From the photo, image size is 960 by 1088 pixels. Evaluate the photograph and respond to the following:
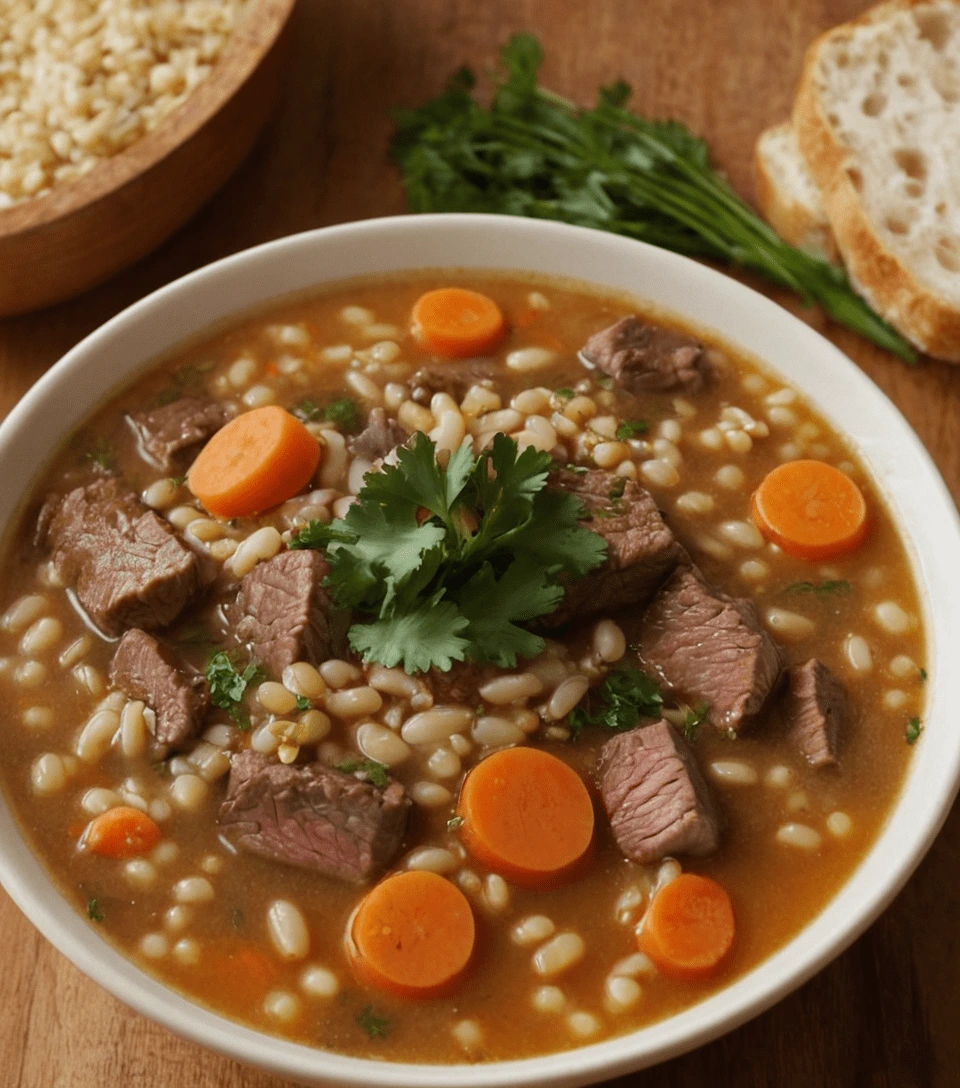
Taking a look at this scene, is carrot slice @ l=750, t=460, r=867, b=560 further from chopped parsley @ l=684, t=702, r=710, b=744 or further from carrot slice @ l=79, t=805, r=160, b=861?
carrot slice @ l=79, t=805, r=160, b=861

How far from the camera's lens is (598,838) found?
323 cm

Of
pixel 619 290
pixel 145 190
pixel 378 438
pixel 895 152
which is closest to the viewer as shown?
pixel 378 438

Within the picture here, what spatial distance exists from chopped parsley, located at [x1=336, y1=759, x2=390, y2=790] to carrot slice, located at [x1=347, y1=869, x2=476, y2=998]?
0.24 meters

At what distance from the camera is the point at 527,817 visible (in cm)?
316

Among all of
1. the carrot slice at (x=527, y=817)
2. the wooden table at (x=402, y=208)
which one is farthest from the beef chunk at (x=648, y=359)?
the carrot slice at (x=527, y=817)

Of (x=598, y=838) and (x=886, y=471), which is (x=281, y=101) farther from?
(x=598, y=838)

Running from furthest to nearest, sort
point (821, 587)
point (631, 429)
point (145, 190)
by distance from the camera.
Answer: point (145, 190) → point (631, 429) → point (821, 587)

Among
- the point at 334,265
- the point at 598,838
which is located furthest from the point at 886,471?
the point at 334,265

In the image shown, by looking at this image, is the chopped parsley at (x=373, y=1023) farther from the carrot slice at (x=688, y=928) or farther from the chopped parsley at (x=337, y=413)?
the chopped parsley at (x=337, y=413)

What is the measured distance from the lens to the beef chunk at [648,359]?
3.95 meters

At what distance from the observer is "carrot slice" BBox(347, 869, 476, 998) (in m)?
2.99

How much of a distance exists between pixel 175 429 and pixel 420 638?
1.06 m

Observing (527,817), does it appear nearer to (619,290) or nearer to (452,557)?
(452,557)

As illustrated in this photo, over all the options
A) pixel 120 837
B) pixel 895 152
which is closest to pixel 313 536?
pixel 120 837
